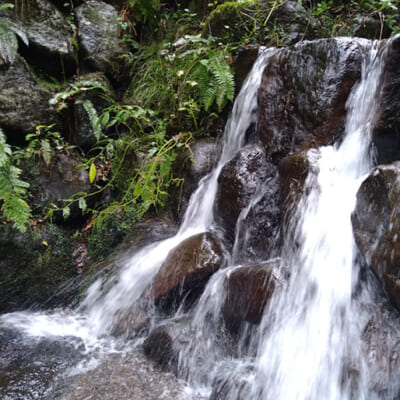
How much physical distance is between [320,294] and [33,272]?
9.28ft

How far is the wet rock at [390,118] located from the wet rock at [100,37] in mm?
3892

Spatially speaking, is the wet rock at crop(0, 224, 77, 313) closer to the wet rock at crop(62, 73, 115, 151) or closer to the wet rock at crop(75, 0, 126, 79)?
the wet rock at crop(62, 73, 115, 151)

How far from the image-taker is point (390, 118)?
111 inches

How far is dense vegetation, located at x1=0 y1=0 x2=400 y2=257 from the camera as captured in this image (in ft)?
13.2

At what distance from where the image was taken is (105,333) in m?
2.89

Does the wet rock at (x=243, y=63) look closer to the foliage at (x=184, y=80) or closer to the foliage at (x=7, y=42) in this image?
the foliage at (x=184, y=80)

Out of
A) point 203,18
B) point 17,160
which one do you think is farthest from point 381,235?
point 203,18

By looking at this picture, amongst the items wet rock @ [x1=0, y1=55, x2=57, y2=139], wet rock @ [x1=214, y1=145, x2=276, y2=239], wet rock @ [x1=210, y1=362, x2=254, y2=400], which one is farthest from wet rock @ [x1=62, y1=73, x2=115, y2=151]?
wet rock @ [x1=210, y1=362, x2=254, y2=400]

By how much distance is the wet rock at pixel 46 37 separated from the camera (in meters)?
4.49

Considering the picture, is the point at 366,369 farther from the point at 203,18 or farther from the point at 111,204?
the point at 203,18

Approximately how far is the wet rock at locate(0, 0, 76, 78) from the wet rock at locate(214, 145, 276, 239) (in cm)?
291

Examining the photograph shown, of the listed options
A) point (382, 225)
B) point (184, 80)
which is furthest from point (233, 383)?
point (184, 80)

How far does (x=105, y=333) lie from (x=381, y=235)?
7.38ft

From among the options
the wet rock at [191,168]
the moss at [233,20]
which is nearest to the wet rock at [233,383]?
the wet rock at [191,168]
